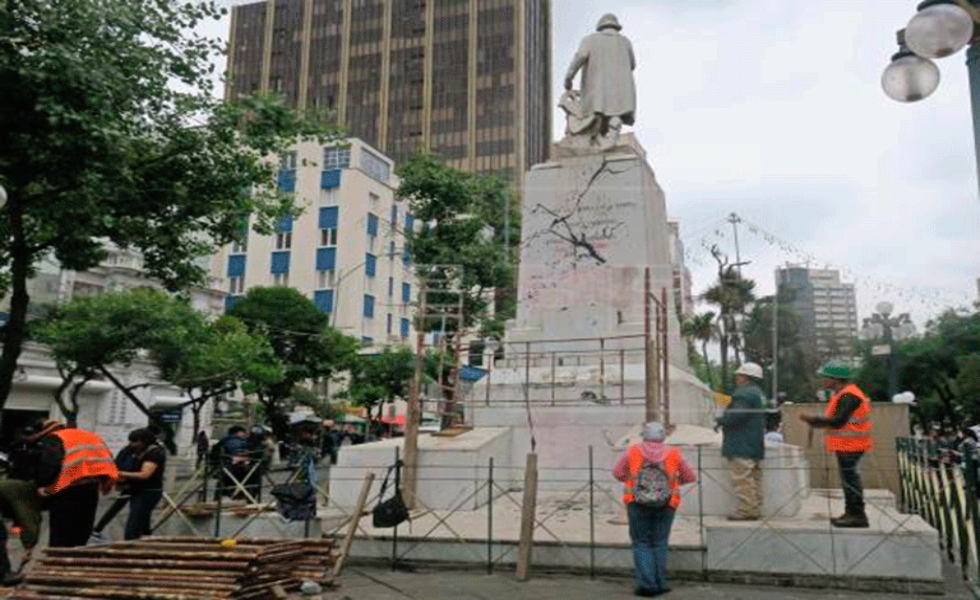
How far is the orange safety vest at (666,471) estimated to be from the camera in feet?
24.4

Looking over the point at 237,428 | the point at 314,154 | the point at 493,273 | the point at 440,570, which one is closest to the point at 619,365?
the point at 440,570

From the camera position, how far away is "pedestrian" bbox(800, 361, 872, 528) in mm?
7945

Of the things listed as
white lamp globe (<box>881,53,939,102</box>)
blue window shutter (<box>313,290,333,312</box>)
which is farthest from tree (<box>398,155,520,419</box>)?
blue window shutter (<box>313,290,333,312</box>)

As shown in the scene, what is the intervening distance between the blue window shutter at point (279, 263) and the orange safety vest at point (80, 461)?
150 ft

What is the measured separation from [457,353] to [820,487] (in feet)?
22.3

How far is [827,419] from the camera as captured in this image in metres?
8.05

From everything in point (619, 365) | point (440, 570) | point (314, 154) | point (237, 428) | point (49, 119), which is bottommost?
point (440, 570)

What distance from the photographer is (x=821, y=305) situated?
101 ft

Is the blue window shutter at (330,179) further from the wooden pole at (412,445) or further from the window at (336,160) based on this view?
the wooden pole at (412,445)

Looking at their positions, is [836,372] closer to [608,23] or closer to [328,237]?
[608,23]

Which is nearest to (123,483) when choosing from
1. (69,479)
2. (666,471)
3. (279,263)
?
(69,479)

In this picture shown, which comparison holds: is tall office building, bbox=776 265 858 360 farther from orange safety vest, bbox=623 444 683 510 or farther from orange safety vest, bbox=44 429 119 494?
orange safety vest, bbox=44 429 119 494

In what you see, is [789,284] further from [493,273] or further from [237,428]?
[237,428]

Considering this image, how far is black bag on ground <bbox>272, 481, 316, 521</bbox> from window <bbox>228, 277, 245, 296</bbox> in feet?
153
